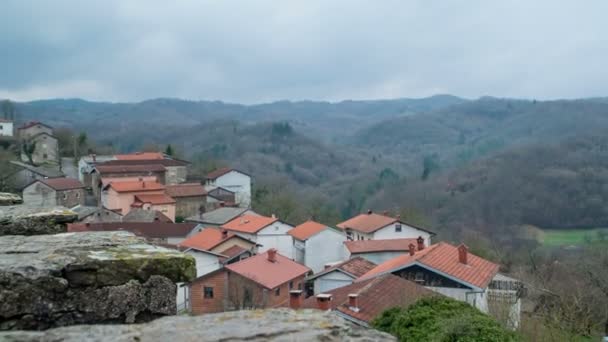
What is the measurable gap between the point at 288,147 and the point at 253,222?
8302 centimetres

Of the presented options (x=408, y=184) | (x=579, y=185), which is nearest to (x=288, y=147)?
(x=408, y=184)

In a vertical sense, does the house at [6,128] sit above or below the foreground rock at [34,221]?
above

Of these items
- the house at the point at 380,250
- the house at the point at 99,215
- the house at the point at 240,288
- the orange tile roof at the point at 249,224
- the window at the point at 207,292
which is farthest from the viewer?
the house at the point at 99,215

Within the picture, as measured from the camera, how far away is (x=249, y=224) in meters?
38.8

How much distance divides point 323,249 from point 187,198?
700 inches

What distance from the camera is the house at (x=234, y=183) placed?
186 feet

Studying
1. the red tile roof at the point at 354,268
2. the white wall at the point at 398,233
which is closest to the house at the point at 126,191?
the white wall at the point at 398,233

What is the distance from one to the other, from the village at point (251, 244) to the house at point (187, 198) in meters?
0.09

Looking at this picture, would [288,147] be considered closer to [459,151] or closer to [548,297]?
[459,151]

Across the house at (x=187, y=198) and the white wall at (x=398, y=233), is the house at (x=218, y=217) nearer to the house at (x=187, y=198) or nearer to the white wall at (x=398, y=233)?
the house at (x=187, y=198)

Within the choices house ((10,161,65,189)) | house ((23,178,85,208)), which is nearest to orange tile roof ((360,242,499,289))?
house ((23,178,85,208))

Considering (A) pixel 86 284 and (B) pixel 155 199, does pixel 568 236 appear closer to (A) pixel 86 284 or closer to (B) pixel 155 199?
(B) pixel 155 199

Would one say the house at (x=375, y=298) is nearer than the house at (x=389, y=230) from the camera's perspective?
Yes

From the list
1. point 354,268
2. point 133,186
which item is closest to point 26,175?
point 133,186
